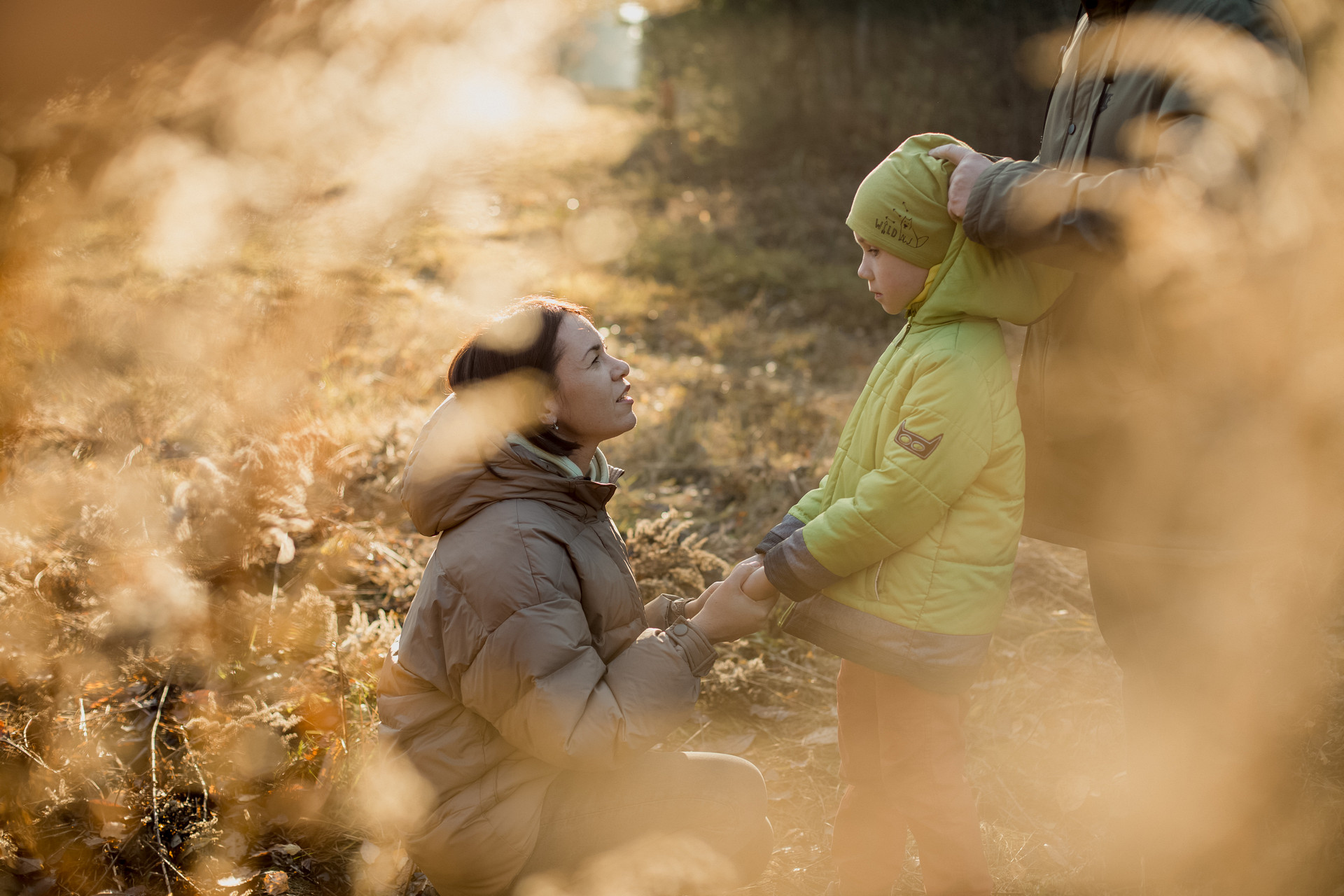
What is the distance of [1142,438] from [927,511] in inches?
18.8

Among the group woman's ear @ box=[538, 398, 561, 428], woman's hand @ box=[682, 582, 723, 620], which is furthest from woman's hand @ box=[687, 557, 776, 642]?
woman's ear @ box=[538, 398, 561, 428]

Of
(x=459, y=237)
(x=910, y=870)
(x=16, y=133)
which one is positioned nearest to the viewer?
(x=16, y=133)

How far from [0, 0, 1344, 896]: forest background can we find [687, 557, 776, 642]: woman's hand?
551 mm

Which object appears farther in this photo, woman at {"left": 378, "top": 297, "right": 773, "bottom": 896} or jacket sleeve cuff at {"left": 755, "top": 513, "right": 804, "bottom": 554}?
jacket sleeve cuff at {"left": 755, "top": 513, "right": 804, "bottom": 554}

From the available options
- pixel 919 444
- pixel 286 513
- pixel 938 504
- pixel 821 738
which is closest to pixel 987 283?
pixel 919 444

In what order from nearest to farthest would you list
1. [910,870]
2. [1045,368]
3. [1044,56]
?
[1045,368] → [910,870] → [1044,56]

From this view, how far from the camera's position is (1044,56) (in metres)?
12.0

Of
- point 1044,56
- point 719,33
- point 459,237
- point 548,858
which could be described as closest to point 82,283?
point 548,858

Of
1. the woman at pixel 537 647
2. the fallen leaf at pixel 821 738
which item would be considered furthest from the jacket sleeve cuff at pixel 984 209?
the fallen leaf at pixel 821 738

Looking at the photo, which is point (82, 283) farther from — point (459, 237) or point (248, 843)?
point (459, 237)

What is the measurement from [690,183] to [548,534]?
563 inches

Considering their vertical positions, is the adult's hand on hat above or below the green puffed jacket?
above

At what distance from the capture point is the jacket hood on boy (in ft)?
6.06

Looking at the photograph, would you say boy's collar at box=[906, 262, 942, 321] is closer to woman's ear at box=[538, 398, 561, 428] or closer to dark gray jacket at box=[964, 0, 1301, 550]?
dark gray jacket at box=[964, 0, 1301, 550]
